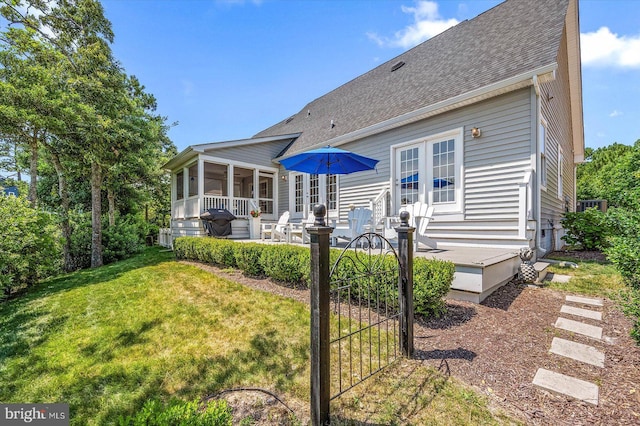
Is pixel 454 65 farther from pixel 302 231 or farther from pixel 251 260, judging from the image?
pixel 251 260

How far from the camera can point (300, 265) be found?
14.7ft

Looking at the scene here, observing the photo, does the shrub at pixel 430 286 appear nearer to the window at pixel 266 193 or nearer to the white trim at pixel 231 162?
the white trim at pixel 231 162

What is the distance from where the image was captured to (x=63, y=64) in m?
8.47

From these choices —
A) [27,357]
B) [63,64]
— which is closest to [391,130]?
[27,357]

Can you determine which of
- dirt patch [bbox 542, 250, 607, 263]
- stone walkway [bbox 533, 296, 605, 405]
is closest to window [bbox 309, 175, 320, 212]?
dirt patch [bbox 542, 250, 607, 263]

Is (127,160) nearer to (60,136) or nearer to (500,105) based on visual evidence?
(60,136)

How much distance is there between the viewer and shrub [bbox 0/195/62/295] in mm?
5227

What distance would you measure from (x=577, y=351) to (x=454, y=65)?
7208 millimetres

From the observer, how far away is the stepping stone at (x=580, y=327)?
9.61 ft

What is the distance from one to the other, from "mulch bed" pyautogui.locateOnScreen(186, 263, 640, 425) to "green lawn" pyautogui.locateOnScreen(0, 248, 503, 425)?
281mm

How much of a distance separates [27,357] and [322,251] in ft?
11.7

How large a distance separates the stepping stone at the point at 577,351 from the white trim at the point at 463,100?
178 inches

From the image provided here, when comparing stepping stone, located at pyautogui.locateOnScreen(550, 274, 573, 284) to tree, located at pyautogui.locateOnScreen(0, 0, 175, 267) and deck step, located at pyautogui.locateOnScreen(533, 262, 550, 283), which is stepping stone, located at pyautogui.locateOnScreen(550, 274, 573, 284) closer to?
deck step, located at pyautogui.locateOnScreen(533, 262, 550, 283)

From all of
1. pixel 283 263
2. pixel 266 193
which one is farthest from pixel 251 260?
pixel 266 193
